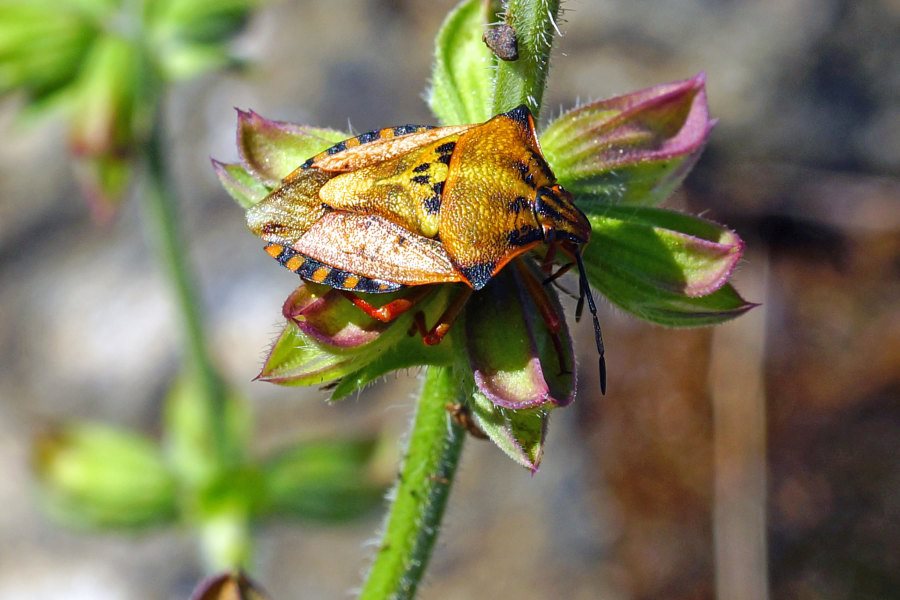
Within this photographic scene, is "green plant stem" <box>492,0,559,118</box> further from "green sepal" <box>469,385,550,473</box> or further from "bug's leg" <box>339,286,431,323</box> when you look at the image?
"green sepal" <box>469,385,550,473</box>

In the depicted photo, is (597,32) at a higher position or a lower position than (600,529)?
higher

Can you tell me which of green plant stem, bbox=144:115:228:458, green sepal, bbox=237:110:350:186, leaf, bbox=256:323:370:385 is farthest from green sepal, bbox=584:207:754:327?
green plant stem, bbox=144:115:228:458

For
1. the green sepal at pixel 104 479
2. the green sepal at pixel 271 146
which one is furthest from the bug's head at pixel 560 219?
the green sepal at pixel 104 479

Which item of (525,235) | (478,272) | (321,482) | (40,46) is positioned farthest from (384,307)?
(321,482)

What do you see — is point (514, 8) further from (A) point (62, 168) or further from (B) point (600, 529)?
(A) point (62, 168)

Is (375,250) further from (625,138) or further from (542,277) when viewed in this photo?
(625,138)

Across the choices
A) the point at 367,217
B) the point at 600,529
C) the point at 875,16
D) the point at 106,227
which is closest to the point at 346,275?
the point at 367,217
